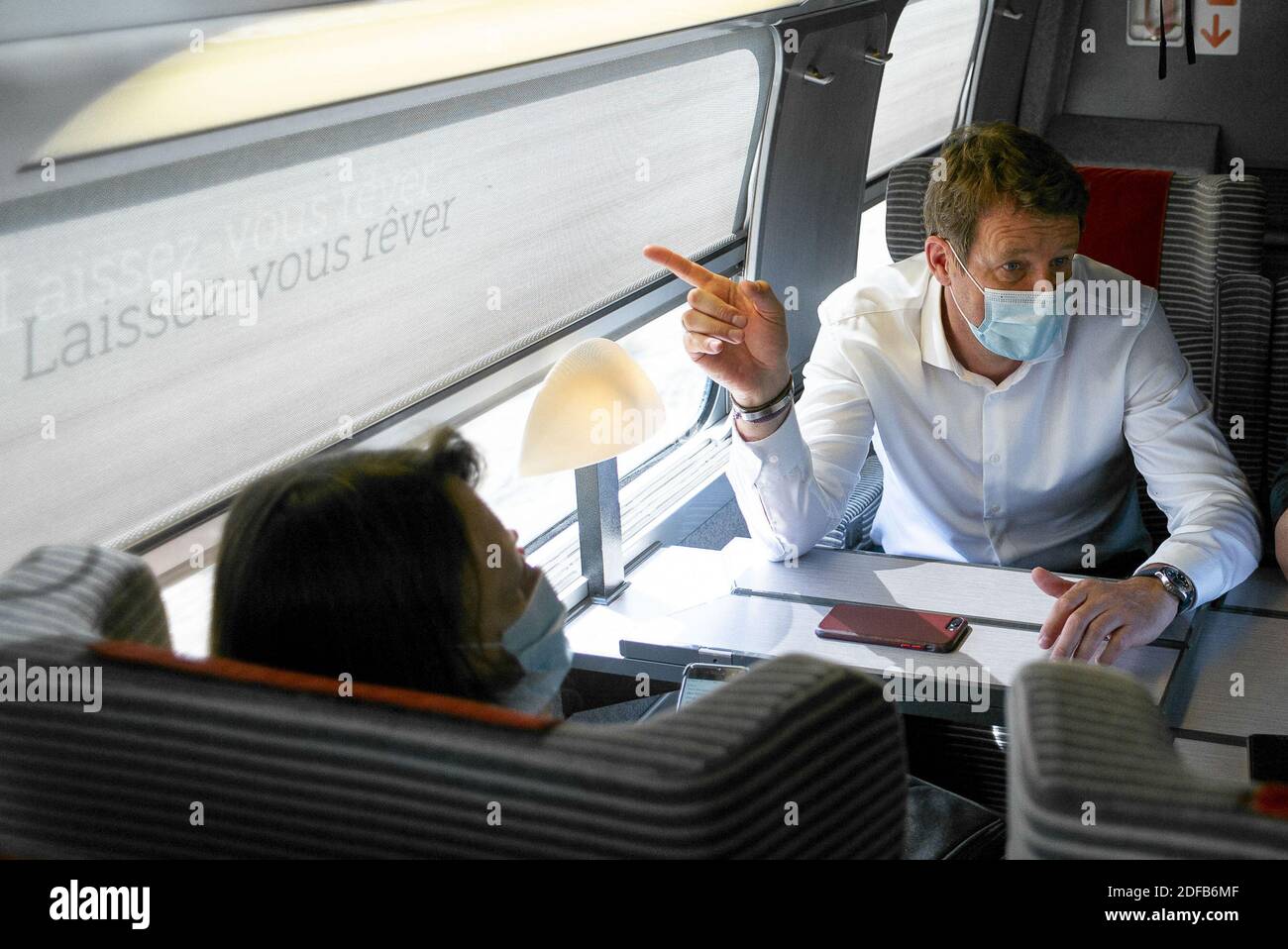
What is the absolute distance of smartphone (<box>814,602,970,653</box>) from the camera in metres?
2.20

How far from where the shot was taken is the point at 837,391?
2.84 m

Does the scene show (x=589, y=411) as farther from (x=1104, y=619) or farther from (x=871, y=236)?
(x=871, y=236)

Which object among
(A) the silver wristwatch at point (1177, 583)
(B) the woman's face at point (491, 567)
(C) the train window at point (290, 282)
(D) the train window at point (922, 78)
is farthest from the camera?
(D) the train window at point (922, 78)

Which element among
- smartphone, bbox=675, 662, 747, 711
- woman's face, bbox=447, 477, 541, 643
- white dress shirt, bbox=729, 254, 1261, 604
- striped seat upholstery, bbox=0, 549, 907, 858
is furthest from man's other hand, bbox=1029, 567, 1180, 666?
striped seat upholstery, bbox=0, 549, 907, 858

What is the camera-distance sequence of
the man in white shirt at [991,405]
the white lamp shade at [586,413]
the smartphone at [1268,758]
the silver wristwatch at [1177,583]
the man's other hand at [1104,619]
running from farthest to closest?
the man in white shirt at [991,405] < the silver wristwatch at [1177,583] < the man's other hand at [1104,619] < the white lamp shade at [586,413] < the smartphone at [1268,758]

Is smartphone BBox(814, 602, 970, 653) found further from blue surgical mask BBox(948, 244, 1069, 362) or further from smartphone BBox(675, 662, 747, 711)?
blue surgical mask BBox(948, 244, 1069, 362)

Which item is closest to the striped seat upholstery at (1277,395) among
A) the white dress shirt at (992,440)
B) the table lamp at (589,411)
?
the white dress shirt at (992,440)

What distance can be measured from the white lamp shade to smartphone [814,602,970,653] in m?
0.54

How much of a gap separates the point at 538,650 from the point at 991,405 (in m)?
1.64

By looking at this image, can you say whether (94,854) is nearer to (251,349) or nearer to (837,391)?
(251,349)

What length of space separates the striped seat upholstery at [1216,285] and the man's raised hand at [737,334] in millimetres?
1077

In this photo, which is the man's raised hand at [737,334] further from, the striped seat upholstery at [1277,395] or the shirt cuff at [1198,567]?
the striped seat upholstery at [1277,395]

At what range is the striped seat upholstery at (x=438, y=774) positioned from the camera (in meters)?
0.83

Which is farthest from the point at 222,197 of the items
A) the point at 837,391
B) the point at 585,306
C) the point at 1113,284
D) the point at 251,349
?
the point at 1113,284
